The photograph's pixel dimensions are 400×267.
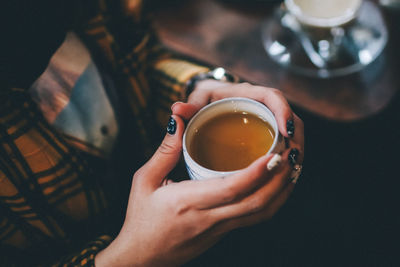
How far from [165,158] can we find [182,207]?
101 mm

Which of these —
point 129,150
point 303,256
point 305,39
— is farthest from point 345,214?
point 129,150

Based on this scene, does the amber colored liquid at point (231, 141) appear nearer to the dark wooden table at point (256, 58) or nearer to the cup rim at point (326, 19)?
the dark wooden table at point (256, 58)

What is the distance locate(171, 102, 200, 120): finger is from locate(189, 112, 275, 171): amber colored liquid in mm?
34

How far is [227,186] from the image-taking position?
0.52 m

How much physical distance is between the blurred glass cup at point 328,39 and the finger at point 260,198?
59 centimetres

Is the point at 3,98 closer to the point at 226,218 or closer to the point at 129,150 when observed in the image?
the point at 129,150

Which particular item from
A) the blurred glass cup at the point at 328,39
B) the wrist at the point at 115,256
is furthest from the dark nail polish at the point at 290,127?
the blurred glass cup at the point at 328,39

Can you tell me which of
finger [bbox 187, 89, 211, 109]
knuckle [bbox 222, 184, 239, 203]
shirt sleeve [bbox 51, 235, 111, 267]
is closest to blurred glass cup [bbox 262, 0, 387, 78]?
finger [bbox 187, 89, 211, 109]

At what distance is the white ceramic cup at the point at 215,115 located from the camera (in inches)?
21.7

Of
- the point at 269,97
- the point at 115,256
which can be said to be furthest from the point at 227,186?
the point at 115,256

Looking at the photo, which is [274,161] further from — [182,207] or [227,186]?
[182,207]

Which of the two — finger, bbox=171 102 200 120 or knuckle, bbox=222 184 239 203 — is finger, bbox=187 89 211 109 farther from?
knuckle, bbox=222 184 239 203

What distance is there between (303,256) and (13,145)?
31.0 inches

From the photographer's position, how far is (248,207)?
576 mm
